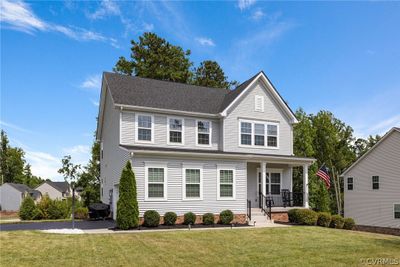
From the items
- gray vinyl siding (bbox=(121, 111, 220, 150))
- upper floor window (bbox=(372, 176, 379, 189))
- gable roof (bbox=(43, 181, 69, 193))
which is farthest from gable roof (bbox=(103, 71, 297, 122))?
gable roof (bbox=(43, 181, 69, 193))

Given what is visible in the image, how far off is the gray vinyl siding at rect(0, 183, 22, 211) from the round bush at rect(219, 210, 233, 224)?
50.8m

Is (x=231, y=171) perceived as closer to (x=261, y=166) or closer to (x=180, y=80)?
(x=261, y=166)

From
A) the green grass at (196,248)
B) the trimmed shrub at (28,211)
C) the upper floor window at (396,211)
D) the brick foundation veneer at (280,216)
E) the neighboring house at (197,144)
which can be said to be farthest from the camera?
the trimmed shrub at (28,211)

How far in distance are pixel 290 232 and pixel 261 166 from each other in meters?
6.04

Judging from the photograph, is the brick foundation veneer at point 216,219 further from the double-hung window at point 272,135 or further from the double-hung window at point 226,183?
the double-hung window at point 272,135

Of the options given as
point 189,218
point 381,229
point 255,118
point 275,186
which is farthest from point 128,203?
point 381,229

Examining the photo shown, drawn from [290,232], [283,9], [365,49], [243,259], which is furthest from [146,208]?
[365,49]

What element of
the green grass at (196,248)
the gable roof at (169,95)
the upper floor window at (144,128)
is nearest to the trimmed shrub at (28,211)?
the gable roof at (169,95)

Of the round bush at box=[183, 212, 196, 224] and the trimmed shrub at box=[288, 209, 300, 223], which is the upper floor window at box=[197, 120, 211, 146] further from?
the trimmed shrub at box=[288, 209, 300, 223]

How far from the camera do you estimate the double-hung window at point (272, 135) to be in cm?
2539

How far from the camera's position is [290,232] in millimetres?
17469

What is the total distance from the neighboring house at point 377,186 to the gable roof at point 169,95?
414 inches

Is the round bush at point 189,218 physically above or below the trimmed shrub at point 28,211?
above

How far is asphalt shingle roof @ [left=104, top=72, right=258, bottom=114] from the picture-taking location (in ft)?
73.9
